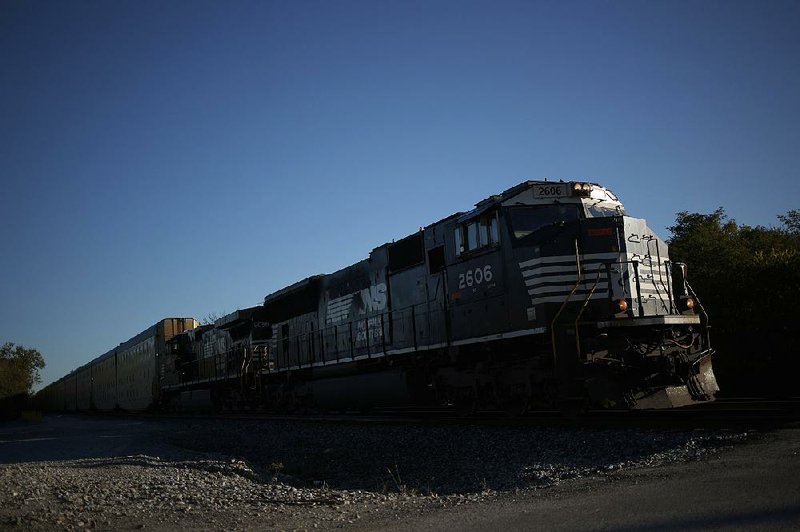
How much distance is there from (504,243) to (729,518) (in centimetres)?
774

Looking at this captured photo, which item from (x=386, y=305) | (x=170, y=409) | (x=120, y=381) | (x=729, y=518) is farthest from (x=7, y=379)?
(x=729, y=518)

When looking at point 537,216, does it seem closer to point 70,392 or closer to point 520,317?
point 520,317

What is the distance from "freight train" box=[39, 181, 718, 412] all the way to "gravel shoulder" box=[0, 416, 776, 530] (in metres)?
1.22

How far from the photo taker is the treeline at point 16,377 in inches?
1593

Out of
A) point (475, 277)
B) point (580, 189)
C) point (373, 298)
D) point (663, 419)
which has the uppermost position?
point (580, 189)

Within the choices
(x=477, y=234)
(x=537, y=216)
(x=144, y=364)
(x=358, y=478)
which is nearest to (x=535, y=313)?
(x=537, y=216)

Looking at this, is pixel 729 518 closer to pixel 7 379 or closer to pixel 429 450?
pixel 429 450

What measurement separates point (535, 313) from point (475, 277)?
1.90 meters

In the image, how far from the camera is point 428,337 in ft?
47.0

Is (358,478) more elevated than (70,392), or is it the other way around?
(70,392)

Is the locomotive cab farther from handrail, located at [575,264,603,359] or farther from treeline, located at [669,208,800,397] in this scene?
treeline, located at [669,208,800,397]

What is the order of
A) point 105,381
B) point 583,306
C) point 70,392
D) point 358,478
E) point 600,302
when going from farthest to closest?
point 70,392 → point 105,381 → point 600,302 → point 583,306 → point 358,478

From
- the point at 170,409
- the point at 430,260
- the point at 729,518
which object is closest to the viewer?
the point at 729,518

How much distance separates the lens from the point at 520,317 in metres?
11.7
